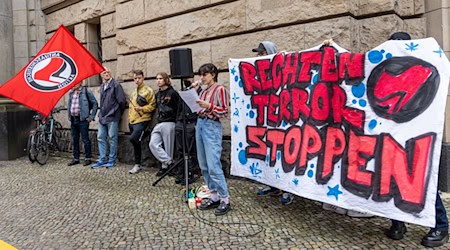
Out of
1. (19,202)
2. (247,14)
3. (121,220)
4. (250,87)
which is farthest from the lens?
(247,14)

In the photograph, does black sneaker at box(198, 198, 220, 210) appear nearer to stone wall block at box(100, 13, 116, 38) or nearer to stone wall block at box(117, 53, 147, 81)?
stone wall block at box(117, 53, 147, 81)

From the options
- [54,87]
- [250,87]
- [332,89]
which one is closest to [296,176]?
[332,89]

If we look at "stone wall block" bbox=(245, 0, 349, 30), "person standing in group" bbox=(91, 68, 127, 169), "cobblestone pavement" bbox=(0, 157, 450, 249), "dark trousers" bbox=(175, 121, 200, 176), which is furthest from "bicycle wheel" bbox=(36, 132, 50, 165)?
"stone wall block" bbox=(245, 0, 349, 30)

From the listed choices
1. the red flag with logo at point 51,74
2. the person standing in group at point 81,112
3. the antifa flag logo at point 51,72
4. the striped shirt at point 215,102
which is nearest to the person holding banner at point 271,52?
the striped shirt at point 215,102

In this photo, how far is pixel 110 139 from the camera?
8.20 m

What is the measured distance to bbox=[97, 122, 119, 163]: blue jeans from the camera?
26.8ft

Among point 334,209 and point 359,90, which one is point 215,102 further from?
point 334,209

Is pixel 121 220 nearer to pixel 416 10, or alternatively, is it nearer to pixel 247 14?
pixel 247 14

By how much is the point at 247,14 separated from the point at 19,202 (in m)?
4.86

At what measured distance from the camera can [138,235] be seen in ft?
13.5

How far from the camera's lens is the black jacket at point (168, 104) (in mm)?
6926

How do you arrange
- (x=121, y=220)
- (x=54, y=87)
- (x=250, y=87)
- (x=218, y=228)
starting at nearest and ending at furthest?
(x=218, y=228) → (x=121, y=220) → (x=250, y=87) → (x=54, y=87)

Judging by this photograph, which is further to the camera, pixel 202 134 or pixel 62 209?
pixel 62 209

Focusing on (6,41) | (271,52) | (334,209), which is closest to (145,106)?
(271,52)
